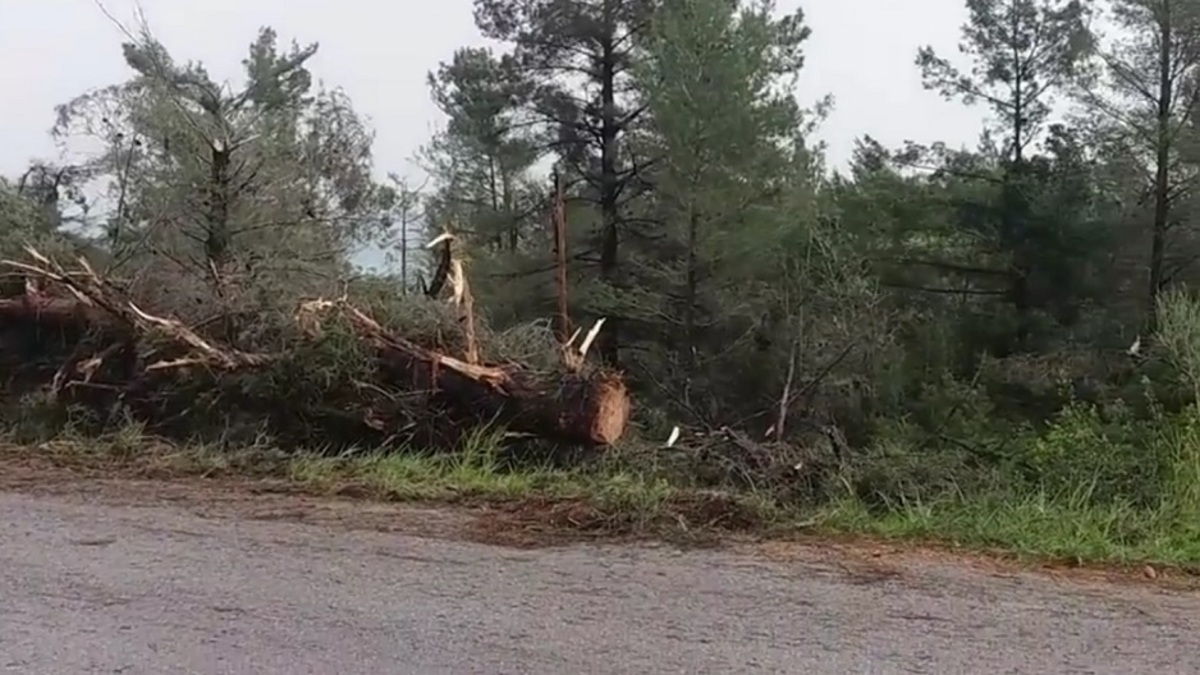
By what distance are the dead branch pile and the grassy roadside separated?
43 centimetres

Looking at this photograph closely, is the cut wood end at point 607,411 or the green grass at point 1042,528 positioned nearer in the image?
the green grass at point 1042,528

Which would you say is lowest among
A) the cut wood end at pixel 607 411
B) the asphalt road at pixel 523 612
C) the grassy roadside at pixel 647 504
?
the asphalt road at pixel 523 612

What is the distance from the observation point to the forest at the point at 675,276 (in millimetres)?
7816

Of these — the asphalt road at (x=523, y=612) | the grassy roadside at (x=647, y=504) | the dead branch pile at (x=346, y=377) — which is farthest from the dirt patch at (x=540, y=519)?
the dead branch pile at (x=346, y=377)

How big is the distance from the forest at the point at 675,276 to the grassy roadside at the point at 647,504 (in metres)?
0.06

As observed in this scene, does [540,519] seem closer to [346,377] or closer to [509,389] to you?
[509,389]

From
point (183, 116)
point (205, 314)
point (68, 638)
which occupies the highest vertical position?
point (183, 116)

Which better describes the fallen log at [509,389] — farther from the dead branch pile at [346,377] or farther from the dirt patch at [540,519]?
the dirt patch at [540,519]

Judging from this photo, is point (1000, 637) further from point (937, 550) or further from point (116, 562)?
point (116, 562)

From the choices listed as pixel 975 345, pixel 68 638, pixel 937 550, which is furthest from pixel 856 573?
pixel 975 345

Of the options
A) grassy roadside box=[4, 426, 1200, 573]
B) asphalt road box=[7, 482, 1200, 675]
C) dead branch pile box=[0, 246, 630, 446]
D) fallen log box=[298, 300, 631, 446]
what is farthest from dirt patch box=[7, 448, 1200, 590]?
fallen log box=[298, 300, 631, 446]

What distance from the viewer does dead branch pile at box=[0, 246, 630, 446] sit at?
7789mm

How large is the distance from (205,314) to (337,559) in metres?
4.97

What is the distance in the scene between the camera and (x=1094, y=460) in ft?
30.0
